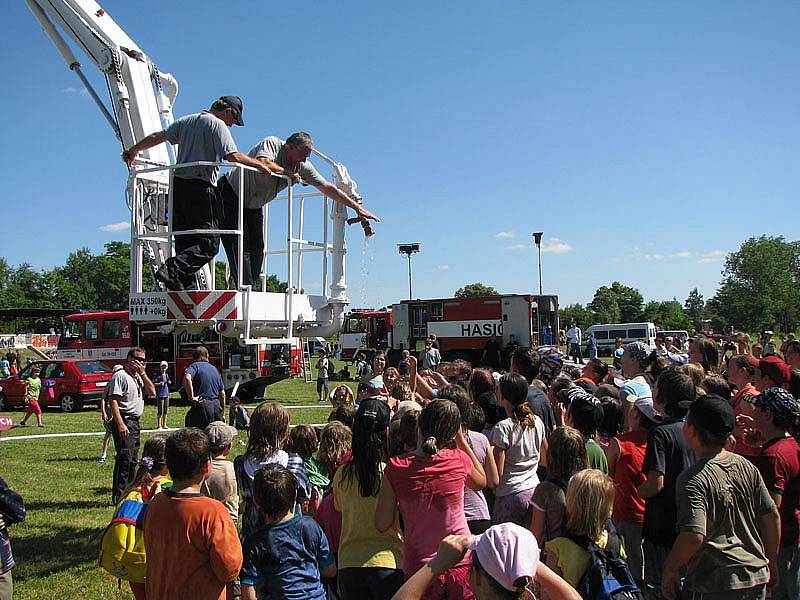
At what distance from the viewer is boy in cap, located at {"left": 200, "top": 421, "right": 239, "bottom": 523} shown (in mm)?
4238

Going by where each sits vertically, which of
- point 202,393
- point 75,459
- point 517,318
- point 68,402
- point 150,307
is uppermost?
point 517,318

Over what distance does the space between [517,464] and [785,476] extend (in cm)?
163

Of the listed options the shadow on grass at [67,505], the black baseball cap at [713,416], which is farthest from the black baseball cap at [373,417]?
the shadow on grass at [67,505]

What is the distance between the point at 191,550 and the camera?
3166mm

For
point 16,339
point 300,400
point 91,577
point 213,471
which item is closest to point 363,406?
point 213,471

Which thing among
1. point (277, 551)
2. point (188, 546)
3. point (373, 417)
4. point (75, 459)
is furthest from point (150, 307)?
point (75, 459)

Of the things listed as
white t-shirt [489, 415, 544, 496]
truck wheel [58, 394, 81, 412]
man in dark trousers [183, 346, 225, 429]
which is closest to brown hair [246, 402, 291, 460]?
white t-shirt [489, 415, 544, 496]

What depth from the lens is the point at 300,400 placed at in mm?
19266

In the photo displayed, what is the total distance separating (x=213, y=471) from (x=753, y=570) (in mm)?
3174

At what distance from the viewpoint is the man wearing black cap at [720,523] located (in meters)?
3.26

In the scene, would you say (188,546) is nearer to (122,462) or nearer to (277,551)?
(277,551)

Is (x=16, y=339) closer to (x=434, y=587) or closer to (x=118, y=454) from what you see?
(x=118, y=454)

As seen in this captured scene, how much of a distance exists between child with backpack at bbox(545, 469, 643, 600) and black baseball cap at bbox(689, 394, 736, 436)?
712mm

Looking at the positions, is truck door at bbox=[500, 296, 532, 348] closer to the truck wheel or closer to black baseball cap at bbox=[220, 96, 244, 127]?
the truck wheel
